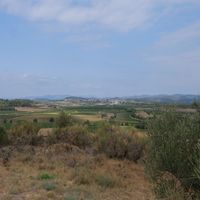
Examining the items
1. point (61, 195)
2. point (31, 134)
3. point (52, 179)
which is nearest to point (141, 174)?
point (52, 179)

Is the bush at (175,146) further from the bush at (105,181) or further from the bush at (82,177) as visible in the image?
the bush at (82,177)

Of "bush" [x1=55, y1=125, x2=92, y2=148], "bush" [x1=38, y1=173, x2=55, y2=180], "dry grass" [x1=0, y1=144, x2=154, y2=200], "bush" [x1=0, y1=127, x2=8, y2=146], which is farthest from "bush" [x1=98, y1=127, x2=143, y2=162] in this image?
"bush" [x1=38, y1=173, x2=55, y2=180]

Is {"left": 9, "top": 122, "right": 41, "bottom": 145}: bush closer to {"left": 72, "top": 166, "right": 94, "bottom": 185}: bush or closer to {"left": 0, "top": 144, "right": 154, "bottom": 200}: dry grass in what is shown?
{"left": 0, "top": 144, "right": 154, "bottom": 200}: dry grass

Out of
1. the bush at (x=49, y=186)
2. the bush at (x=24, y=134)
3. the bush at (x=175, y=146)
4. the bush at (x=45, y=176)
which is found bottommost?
the bush at (x=45, y=176)

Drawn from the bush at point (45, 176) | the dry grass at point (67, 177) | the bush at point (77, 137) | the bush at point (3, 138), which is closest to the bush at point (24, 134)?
the bush at point (3, 138)

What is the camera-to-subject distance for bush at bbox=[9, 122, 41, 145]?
102ft

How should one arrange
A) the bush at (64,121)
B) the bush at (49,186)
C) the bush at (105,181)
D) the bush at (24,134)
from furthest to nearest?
the bush at (64,121)
the bush at (24,134)
the bush at (105,181)
the bush at (49,186)

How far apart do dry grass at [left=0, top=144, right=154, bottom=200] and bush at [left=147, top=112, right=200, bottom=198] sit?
177 cm

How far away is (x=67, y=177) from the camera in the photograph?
1848 cm

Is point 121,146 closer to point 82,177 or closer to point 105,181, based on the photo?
point 82,177

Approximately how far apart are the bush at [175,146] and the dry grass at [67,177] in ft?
5.81

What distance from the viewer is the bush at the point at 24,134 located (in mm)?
31166

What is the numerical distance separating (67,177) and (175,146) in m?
8.04

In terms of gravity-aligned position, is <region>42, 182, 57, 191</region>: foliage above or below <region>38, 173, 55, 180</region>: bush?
above
